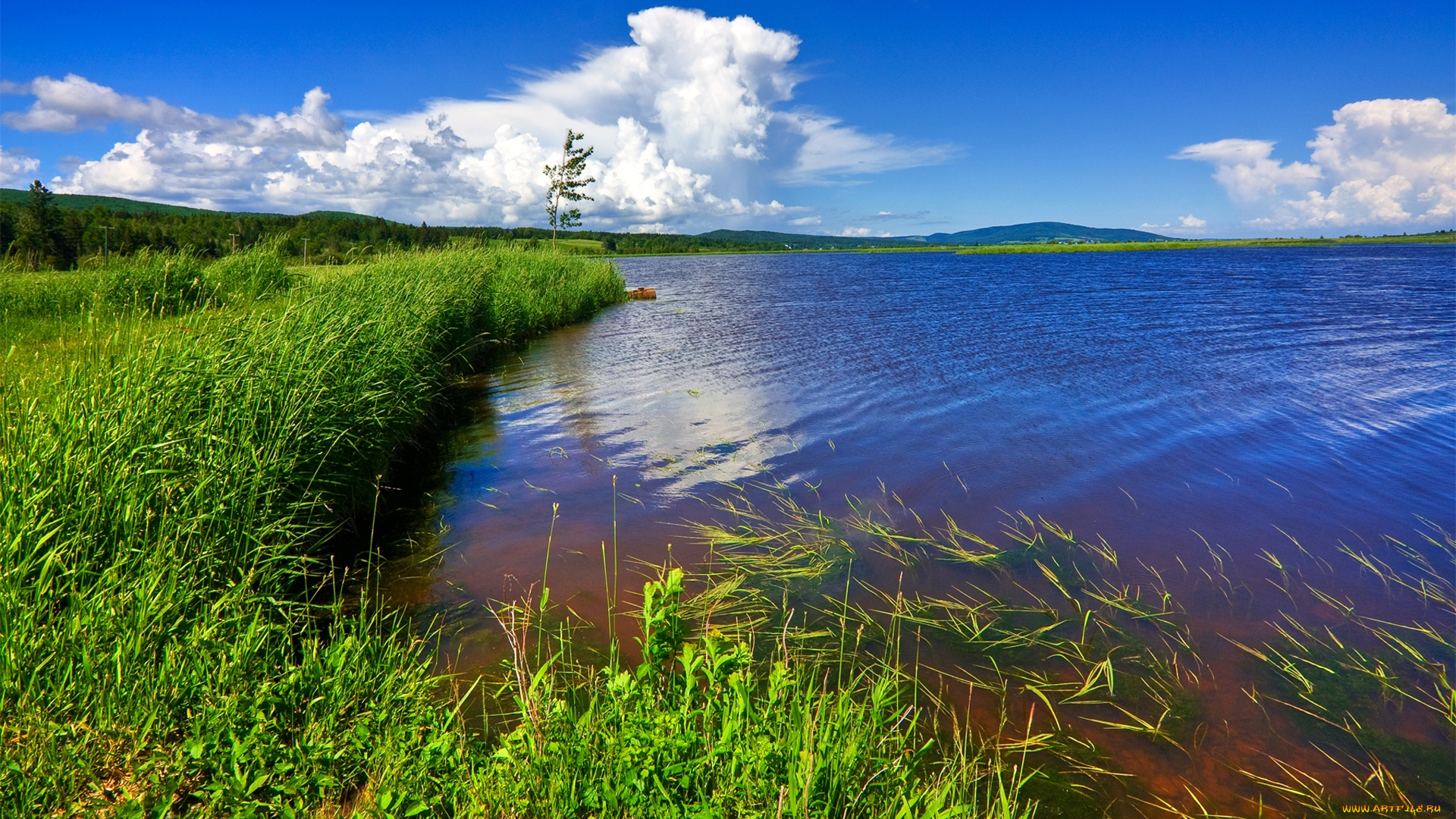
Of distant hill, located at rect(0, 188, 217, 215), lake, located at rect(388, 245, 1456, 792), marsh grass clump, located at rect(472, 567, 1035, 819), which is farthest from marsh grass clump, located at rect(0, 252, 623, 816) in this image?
distant hill, located at rect(0, 188, 217, 215)

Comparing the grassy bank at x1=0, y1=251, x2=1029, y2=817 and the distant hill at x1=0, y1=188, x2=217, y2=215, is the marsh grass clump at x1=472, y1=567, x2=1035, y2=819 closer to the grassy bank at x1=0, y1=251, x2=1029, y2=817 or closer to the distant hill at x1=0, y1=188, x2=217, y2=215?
the grassy bank at x1=0, y1=251, x2=1029, y2=817

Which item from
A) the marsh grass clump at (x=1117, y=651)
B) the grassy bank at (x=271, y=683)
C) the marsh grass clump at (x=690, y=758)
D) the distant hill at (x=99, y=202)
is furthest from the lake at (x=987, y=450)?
the distant hill at (x=99, y=202)

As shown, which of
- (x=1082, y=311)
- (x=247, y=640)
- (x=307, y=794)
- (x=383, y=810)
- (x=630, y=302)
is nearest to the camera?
(x=383, y=810)

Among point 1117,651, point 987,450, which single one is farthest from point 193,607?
point 987,450

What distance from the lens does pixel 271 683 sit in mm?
2910

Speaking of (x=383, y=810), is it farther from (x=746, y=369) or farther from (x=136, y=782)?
(x=746, y=369)

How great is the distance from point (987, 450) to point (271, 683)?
8.48 metres

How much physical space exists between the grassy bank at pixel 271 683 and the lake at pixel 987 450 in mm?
1260

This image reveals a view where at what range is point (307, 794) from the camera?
2707mm

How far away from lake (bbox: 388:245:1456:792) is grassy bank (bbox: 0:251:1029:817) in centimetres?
126

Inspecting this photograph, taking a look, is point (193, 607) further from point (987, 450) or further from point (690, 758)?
point (987, 450)

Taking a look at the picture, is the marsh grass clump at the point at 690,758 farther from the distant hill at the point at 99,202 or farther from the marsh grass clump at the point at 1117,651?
the distant hill at the point at 99,202

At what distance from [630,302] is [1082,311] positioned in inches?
802

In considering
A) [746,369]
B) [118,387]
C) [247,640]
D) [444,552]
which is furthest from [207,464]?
[746,369]
